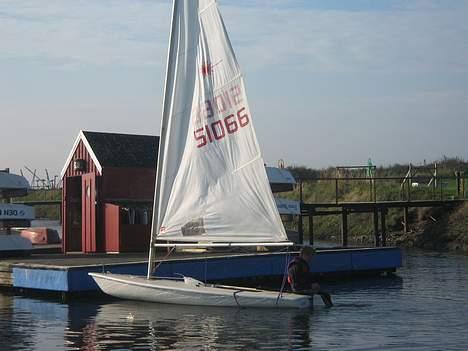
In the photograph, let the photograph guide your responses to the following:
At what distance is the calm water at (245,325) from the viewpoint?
53.4 feet

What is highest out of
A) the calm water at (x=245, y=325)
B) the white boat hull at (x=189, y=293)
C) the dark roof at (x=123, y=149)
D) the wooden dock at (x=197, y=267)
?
the dark roof at (x=123, y=149)

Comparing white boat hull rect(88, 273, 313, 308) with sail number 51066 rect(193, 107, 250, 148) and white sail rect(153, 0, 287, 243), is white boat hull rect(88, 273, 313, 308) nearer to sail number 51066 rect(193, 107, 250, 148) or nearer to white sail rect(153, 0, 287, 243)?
white sail rect(153, 0, 287, 243)

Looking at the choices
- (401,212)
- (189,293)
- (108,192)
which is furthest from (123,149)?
(401,212)

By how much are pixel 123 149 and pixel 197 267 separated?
11.0 meters

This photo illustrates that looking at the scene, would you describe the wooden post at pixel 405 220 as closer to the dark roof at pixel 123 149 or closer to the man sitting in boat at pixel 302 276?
the dark roof at pixel 123 149

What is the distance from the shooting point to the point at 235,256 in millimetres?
26062

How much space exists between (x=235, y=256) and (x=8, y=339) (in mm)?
9817

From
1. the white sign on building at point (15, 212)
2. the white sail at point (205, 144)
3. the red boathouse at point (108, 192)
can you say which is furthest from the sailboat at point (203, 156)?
the white sign on building at point (15, 212)

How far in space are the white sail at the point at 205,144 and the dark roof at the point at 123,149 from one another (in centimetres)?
1270

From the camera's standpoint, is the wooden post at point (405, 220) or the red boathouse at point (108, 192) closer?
the red boathouse at point (108, 192)

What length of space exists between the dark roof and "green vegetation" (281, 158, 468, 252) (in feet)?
31.6

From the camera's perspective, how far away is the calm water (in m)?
16.3

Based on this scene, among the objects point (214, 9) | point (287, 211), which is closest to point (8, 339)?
point (214, 9)

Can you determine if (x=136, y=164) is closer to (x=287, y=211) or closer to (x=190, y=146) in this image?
(x=287, y=211)
